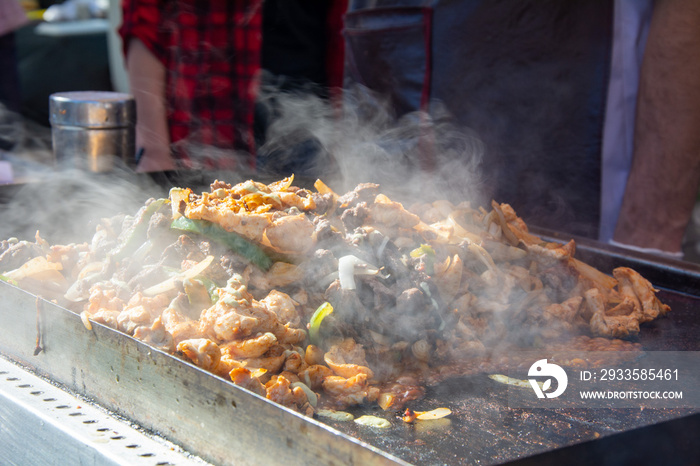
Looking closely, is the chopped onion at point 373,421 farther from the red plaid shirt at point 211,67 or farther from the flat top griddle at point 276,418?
the red plaid shirt at point 211,67

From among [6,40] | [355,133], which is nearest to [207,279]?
[355,133]

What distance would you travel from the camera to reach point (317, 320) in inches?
77.5

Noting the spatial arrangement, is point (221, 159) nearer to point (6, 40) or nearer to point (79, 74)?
point (6, 40)

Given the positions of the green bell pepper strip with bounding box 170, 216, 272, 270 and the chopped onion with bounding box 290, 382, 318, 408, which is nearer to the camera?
the chopped onion with bounding box 290, 382, 318, 408

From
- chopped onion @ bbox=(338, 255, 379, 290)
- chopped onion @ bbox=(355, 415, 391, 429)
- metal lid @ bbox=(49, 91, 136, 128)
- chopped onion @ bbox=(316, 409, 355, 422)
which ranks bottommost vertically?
chopped onion @ bbox=(316, 409, 355, 422)

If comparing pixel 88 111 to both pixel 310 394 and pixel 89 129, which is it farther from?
pixel 310 394

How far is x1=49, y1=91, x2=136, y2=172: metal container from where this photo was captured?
11.5ft

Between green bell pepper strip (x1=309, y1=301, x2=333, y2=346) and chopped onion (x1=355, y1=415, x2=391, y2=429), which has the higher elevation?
green bell pepper strip (x1=309, y1=301, x2=333, y2=346)

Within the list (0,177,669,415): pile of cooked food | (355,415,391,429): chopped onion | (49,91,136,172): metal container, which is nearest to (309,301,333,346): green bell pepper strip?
(0,177,669,415): pile of cooked food

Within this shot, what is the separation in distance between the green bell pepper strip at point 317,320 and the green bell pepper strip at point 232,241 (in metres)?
0.28

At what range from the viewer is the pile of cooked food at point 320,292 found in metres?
1.81

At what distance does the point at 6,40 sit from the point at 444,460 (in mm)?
5374

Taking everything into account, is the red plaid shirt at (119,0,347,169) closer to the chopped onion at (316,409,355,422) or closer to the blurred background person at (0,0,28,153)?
the blurred background person at (0,0,28,153)

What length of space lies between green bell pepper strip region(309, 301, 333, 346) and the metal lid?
223cm
